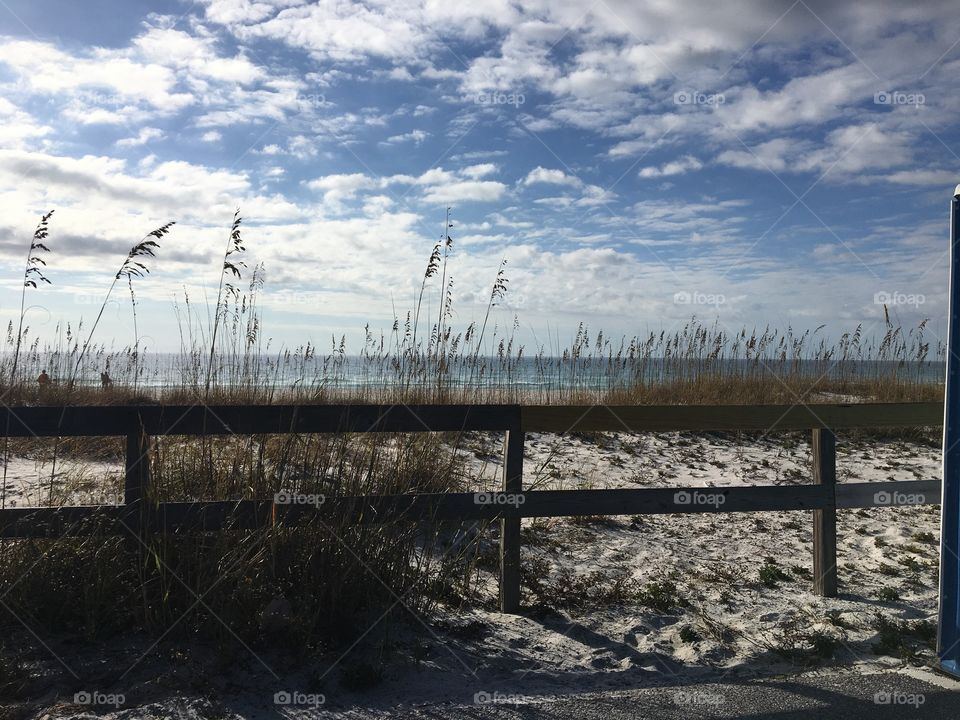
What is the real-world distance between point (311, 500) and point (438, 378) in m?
3.89

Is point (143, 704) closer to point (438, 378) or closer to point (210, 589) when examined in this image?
point (210, 589)

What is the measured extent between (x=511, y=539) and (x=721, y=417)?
1783mm

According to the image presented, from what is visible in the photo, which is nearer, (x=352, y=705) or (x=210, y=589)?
(x=352, y=705)

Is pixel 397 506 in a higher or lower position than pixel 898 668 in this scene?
higher

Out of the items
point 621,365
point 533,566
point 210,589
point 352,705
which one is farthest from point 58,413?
point 621,365

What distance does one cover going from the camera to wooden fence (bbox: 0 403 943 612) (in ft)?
13.6

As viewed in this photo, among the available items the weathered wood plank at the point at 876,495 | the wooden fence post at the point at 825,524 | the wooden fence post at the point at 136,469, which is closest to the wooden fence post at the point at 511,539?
the wooden fence post at the point at 136,469

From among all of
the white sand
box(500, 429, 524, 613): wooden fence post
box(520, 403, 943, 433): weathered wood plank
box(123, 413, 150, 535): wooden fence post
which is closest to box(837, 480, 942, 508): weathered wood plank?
box(520, 403, 943, 433): weathered wood plank

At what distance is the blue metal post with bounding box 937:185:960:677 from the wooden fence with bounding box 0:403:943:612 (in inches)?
42.4

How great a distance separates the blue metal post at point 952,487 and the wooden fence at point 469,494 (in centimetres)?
108

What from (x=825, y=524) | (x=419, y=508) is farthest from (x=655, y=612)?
(x=419, y=508)

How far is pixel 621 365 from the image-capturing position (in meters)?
12.1

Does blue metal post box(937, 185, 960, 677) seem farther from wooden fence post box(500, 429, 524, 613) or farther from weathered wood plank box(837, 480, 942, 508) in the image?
wooden fence post box(500, 429, 524, 613)

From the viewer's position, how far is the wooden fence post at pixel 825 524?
211 inches
